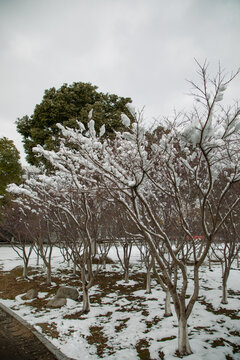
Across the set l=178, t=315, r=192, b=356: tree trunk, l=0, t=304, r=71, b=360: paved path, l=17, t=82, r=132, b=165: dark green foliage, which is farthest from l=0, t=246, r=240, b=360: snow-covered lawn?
l=17, t=82, r=132, b=165: dark green foliage

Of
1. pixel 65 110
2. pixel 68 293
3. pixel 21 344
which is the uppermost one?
pixel 65 110

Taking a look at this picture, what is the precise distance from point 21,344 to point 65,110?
10116 mm

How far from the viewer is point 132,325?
516 cm

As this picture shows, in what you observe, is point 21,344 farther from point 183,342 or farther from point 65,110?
point 65,110

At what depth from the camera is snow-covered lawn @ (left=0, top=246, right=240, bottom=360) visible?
405 cm

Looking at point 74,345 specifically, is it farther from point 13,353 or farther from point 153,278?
point 153,278

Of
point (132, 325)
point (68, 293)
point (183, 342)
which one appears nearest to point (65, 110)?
point (68, 293)

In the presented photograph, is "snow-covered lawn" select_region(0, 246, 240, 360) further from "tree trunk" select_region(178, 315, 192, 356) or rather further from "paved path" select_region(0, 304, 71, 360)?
"paved path" select_region(0, 304, 71, 360)

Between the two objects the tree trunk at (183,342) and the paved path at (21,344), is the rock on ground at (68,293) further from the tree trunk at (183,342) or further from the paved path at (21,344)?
the tree trunk at (183,342)

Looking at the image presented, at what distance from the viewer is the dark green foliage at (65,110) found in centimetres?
1157

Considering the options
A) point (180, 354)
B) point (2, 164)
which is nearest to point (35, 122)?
point (2, 164)

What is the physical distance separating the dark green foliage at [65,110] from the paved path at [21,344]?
7834 mm

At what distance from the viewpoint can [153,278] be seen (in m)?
9.84

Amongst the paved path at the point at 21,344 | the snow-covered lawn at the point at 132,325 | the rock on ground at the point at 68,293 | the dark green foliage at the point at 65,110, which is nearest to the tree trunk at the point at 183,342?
the snow-covered lawn at the point at 132,325
